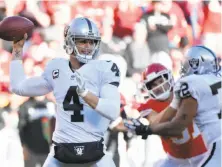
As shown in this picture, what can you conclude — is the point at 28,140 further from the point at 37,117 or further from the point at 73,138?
the point at 73,138

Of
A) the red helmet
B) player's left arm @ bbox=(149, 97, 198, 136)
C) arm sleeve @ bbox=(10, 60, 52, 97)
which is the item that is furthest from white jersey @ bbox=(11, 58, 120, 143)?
the red helmet

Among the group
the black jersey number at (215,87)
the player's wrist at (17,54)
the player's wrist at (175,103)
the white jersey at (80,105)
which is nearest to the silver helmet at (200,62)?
the black jersey number at (215,87)

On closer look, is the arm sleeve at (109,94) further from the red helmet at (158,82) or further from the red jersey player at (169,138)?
the red helmet at (158,82)

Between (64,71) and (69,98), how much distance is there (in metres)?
0.15

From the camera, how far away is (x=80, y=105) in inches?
158

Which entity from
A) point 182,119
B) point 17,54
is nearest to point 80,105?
point 17,54

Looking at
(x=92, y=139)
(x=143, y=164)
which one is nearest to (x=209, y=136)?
(x=92, y=139)

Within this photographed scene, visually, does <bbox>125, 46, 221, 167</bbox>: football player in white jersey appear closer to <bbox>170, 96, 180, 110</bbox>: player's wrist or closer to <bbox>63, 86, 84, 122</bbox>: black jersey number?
<bbox>170, 96, 180, 110</bbox>: player's wrist

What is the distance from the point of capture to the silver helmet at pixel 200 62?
4582mm

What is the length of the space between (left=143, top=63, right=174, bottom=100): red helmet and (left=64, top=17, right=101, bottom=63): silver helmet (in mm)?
859

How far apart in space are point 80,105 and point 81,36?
1.17ft

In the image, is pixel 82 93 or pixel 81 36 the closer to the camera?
pixel 82 93

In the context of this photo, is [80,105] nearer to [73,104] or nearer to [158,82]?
[73,104]

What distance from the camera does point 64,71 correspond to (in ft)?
13.4
